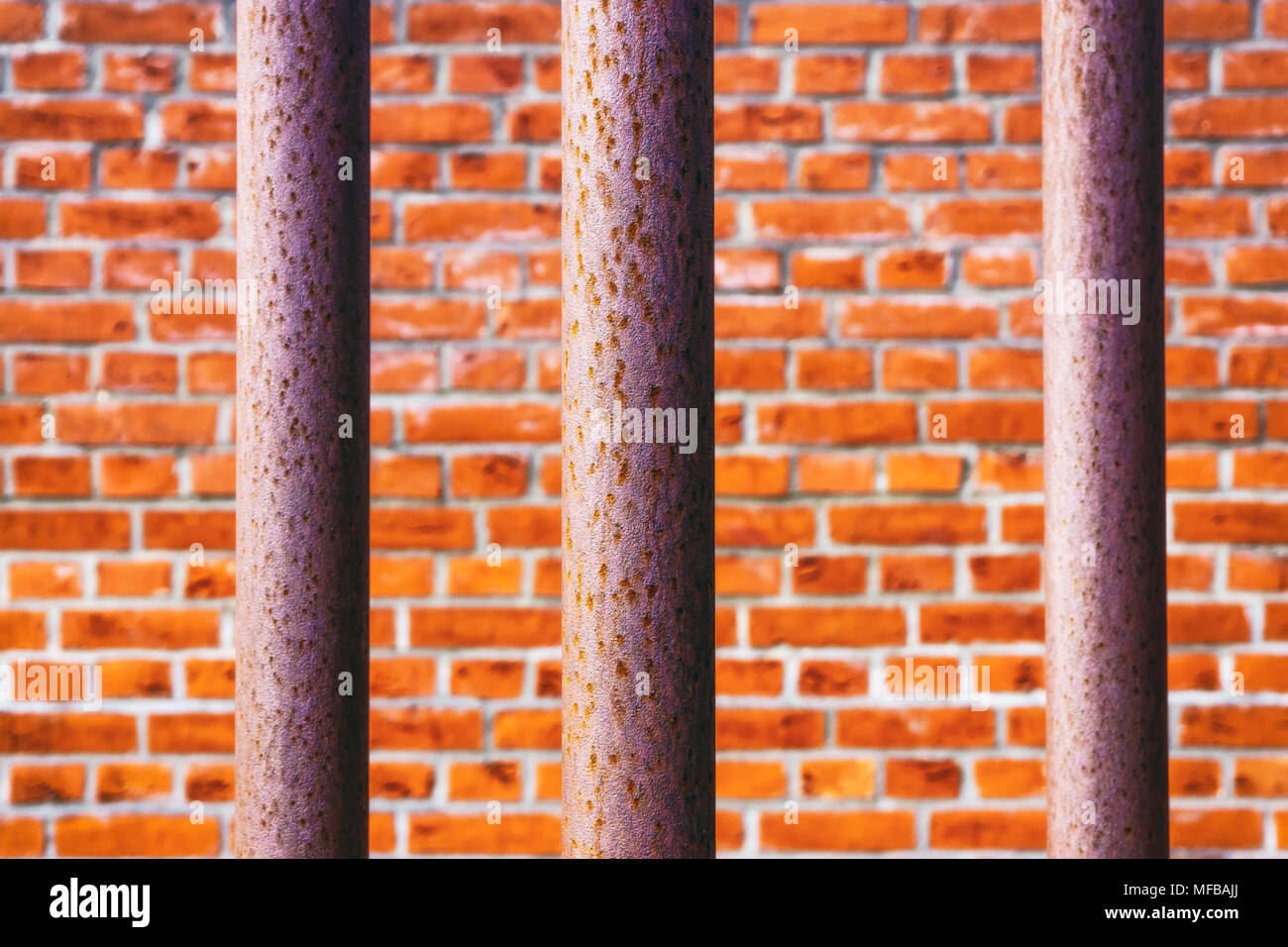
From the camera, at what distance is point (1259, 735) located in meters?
1.74

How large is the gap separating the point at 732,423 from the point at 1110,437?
803 millimetres

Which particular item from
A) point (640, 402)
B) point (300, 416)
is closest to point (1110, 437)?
point (640, 402)

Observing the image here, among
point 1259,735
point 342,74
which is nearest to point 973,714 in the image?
point 1259,735

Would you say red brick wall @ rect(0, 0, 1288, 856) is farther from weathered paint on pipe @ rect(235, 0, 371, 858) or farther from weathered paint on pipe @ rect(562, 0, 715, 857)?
weathered paint on pipe @ rect(562, 0, 715, 857)

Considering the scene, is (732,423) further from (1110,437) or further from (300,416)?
(300,416)

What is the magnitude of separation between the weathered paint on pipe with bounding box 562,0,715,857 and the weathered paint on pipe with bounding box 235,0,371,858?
0.25 meters

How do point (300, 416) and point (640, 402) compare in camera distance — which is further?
point (300, 416)

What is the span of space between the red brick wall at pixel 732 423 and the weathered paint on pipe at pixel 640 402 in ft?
2.97

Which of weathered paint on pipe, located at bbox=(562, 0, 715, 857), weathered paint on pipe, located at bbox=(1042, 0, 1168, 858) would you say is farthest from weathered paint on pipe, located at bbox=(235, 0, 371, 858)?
weathered paint on pipe, located at bbox=(1042, 0, 1168, 858)

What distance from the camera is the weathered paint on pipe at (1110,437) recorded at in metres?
1.00

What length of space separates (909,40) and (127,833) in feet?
6.31

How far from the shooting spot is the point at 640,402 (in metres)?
0.82

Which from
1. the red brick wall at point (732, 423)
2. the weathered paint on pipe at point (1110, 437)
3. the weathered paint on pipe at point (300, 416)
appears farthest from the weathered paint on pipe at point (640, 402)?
the red brick wall at point (732, 423)

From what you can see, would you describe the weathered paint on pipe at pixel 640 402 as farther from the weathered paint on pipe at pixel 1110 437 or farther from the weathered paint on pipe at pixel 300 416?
the weathered paint on pipe at pixel 1110 437
